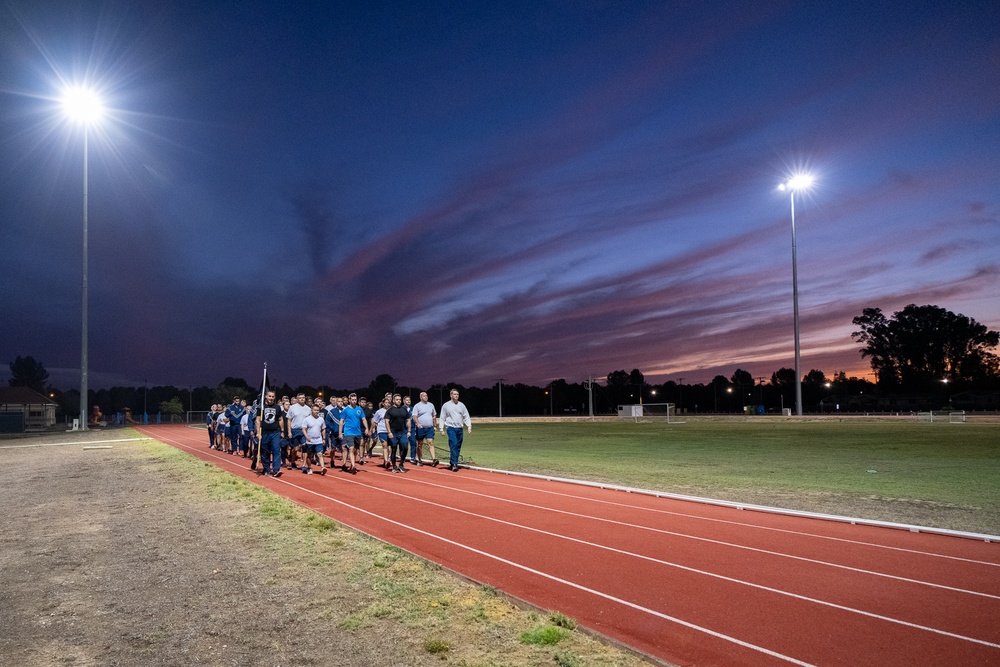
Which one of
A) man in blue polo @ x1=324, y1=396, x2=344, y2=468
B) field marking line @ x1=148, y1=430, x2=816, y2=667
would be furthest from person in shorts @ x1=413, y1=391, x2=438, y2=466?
field marking line @ x1=148, y1=430, x2=816, y2=667

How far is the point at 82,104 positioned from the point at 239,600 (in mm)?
32940

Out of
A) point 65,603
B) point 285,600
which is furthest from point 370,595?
point 65,603

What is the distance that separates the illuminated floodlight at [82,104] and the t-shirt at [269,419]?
968 inches

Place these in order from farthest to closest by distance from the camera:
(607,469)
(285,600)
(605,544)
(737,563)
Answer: (607,469), (605,544), (737,563), (285,600)

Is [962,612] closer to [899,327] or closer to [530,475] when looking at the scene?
[530,475]

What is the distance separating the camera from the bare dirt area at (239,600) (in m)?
4.14

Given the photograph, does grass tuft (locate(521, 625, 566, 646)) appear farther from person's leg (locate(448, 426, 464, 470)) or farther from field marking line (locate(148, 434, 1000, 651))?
person's leg (locate(448, 426, 464, 470))

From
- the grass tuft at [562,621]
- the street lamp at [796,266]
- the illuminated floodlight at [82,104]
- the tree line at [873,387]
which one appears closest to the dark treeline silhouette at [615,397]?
the tree line at [873,387]

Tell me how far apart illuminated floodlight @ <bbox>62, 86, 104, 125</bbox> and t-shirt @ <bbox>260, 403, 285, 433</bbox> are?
80.7 ft

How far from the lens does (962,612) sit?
4.88 m

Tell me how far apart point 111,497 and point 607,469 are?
10583 mm

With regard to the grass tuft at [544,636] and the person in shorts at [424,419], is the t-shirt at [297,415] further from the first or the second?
the grass tuft at [544,636]

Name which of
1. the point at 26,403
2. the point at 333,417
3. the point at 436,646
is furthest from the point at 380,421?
the point at 26,403

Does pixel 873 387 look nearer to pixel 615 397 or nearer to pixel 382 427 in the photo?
pixel 615 397
